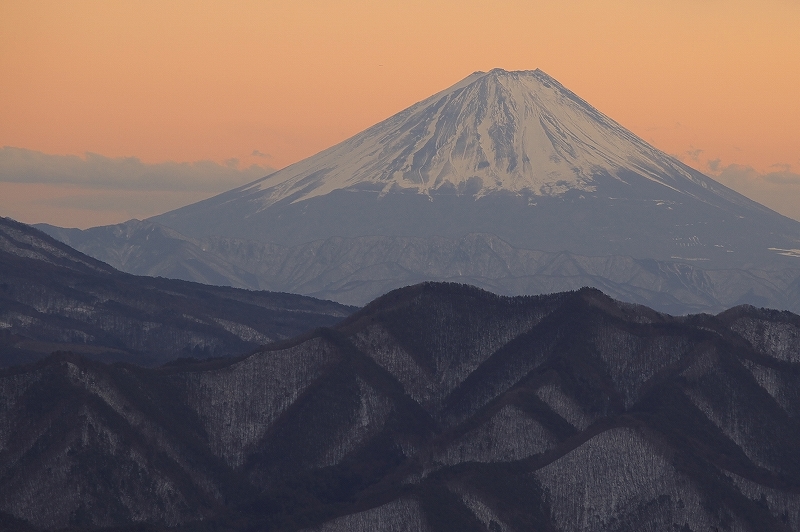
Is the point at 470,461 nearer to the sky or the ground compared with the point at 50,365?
nearer to the ground

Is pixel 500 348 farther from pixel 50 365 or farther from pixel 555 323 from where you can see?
pixel 50 365

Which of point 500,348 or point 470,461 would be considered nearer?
point 470,461

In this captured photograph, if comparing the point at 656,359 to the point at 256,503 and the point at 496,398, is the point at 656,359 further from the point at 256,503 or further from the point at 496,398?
the point at 256,503

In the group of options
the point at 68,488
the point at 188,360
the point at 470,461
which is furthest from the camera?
the point at 188,360

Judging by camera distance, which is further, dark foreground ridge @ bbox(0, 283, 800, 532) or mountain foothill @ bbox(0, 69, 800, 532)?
dark foreground ridge @ bbox(0, 283, 800, 532)

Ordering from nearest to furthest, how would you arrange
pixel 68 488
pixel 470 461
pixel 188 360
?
pixel 68 488
pixel 470 461
pixel 188 360

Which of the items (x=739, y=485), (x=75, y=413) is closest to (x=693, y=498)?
(x=739, y=485)

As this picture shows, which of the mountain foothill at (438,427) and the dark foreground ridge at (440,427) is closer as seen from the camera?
the mountain foothill at (438,427)
